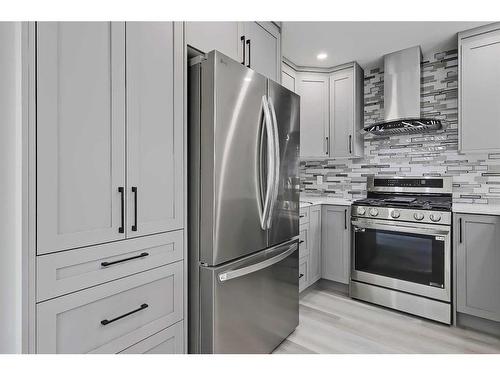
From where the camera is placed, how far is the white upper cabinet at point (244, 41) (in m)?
1.59

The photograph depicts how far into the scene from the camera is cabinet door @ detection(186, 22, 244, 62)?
1552 millimetres

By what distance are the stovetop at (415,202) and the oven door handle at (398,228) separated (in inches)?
7.0

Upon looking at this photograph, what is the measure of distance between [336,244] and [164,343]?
6.76 ft

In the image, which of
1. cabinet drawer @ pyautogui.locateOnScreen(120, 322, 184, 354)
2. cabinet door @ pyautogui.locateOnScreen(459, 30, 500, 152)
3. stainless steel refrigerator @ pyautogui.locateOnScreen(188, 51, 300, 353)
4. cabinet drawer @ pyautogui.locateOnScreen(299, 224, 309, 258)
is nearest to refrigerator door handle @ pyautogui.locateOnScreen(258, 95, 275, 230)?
stainless steel refrigerator @ pyautogui.locateOnScreen(188, 51, 300, 353)

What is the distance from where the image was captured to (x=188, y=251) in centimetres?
157

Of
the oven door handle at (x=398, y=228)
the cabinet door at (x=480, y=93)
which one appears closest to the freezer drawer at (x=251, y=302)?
the oven door handle at (x=398, y=228)

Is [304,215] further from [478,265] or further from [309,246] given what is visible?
[478,265]

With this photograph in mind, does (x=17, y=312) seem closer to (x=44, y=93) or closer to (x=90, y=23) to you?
(x=44, y=93)

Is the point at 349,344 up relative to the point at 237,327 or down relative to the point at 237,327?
down

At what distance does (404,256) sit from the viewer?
2.54 m

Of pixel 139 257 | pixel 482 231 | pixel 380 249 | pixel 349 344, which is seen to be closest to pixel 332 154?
pixel 380 249

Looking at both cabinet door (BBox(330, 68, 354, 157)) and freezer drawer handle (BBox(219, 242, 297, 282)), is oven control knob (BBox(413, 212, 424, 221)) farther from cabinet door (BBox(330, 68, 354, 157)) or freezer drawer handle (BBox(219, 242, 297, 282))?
freezer drawer handle (BBox(219, 242, 297, 282))

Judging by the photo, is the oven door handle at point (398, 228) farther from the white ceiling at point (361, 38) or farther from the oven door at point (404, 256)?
the white ceiling at point (361, 38)
